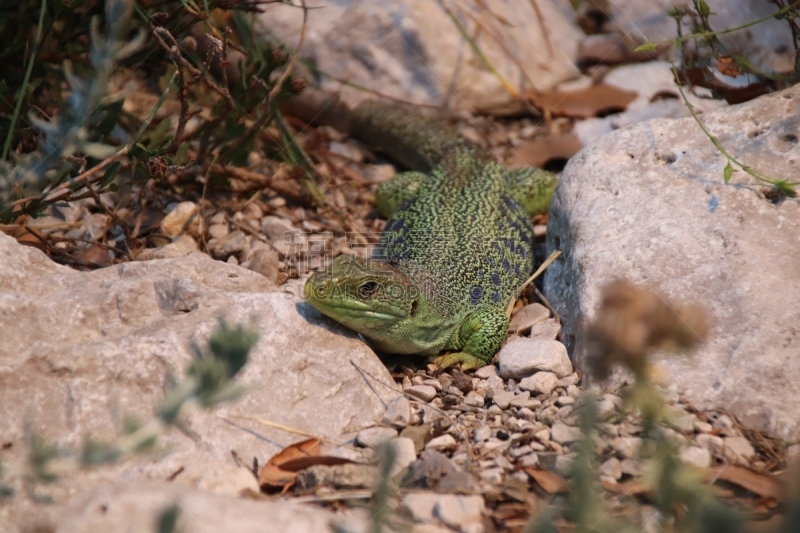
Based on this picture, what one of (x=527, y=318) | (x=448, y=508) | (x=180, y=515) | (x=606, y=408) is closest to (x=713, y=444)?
(x=606, y=408)

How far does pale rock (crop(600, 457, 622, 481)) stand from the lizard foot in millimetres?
1370

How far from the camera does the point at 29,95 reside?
4.52m

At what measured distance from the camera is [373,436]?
135 inches

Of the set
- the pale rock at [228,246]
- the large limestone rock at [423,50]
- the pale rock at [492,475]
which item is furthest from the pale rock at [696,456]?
the large limestone rock at [423,50]

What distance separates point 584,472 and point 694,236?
7.88ft

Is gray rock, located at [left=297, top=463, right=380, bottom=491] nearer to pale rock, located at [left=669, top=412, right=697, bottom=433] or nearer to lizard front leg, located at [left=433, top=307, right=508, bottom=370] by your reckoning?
pale rock, located at [left=669, top=412, right=697, bottom=433]

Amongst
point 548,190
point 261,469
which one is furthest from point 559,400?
point 548,190

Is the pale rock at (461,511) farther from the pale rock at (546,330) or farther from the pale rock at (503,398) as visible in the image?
the pale rock at (546,330)

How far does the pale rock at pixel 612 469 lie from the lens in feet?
10.1

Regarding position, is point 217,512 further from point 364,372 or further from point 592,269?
point 592,269

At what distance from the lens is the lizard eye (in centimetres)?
393

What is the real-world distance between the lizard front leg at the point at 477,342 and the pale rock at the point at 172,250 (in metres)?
1.76

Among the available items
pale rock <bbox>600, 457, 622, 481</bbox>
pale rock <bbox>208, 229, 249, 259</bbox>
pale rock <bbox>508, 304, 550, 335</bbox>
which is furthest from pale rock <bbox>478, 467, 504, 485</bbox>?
pale rock <bbox>208, 229, 249, 259</bbox>

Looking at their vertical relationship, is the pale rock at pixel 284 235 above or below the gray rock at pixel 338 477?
below
